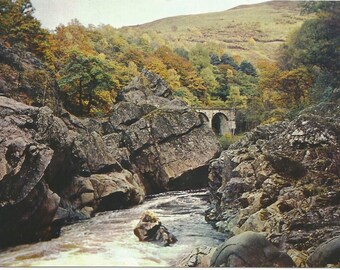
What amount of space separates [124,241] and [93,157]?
338cm

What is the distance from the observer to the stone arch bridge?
307 inches

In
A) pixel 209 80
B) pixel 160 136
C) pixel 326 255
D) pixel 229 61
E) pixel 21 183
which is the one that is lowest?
pixel 326 255

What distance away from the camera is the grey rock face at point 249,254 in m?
5.80

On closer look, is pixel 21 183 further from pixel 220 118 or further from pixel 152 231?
pixel 220 118

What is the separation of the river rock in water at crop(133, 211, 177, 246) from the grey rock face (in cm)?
116

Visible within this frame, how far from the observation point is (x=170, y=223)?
7531 mm

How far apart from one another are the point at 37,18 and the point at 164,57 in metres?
2.16

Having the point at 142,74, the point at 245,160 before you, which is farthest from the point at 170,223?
the point at 142,74

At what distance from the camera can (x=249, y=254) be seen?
582 cm

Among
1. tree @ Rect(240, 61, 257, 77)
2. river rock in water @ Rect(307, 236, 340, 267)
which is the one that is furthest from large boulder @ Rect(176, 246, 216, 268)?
tree @ Rect(240, 61, 257, 77)

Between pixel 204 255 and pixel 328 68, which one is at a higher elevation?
pixel 328 68

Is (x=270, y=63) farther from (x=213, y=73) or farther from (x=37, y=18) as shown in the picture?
(x=37, y=18)

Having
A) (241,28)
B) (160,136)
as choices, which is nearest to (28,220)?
(160,136)

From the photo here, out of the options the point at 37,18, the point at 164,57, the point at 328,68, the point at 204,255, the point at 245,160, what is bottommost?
the point at 204,255
